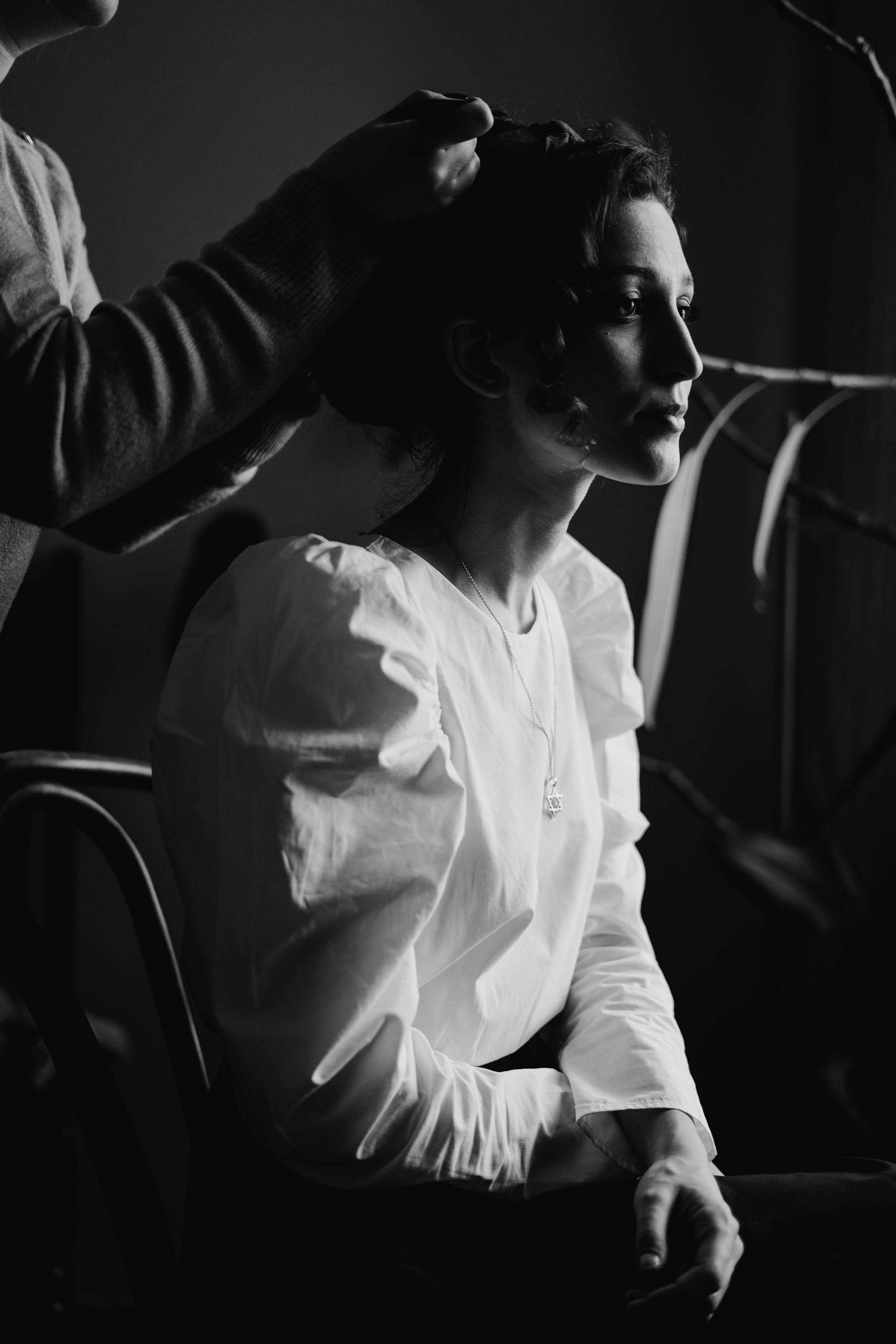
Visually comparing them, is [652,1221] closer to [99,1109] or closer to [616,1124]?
[616,1124]

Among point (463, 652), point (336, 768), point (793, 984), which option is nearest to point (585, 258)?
point (463, 652)

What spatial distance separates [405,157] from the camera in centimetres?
67

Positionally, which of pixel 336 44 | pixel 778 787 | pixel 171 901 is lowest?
pixel 171 901

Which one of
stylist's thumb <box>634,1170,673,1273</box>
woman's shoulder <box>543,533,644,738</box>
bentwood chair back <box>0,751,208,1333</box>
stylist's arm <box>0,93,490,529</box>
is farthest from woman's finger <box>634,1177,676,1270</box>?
stylist's arm <box>0,93,490,529</box>

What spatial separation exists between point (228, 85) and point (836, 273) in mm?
974

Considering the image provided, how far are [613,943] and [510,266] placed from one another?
543 mm

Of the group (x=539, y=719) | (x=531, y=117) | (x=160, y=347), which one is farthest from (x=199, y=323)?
(x=531, y=117)

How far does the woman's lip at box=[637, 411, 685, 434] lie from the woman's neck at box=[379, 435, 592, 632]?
2.7 inches

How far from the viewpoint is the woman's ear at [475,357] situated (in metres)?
0.82

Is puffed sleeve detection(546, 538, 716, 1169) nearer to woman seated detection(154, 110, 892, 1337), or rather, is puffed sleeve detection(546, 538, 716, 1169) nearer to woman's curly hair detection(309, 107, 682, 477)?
woman seated detection(154, 110, 892, 1337)

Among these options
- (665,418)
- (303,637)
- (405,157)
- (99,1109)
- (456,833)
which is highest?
(405,157)

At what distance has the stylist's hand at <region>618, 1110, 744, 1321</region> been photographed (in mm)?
616

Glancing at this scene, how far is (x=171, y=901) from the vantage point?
1.33m

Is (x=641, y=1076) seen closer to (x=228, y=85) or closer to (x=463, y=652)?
(x=463, y=652)
